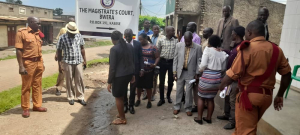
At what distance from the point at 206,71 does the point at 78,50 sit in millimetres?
2984

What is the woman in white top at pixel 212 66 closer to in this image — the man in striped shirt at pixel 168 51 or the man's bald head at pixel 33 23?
the man in striped shirt at pixel 168 51

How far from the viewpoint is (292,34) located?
5895 millimetres

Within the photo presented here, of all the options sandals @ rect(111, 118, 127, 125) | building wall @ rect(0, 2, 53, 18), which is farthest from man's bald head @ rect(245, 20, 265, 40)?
building wall @ rect(0, 2, 53, 18)

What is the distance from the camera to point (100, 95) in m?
6.15

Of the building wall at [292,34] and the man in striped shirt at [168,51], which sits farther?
the building wall at [292,34]

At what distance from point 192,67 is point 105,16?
2830mm

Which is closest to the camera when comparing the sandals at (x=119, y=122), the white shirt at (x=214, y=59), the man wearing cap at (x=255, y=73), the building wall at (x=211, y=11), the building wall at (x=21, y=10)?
the man wearing cap at (x=255, y=73)

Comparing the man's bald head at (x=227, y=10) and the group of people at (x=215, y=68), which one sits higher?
the man's bald head at (x=227, y=10)

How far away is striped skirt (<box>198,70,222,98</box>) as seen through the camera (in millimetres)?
3875

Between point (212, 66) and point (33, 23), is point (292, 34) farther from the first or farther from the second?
point (33, 23)

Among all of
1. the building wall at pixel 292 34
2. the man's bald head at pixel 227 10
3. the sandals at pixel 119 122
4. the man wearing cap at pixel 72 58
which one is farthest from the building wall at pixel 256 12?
the sandals at pixel 119 122

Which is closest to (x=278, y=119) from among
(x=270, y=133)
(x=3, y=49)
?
(x=270, y=133)

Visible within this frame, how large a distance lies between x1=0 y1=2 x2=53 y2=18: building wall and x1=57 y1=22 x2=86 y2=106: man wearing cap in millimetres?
21741

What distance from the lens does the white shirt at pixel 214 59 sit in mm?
3838
